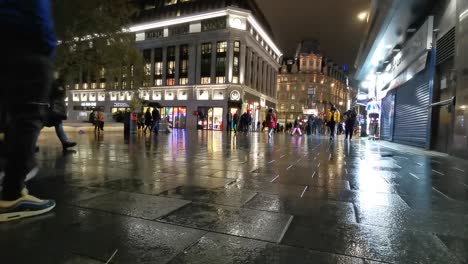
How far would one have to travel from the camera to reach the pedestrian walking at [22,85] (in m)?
2.27

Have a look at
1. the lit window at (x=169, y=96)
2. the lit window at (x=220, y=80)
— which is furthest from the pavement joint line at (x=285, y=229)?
the lit window at (x=169, y=96)

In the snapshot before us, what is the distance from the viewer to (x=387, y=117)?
817 inches

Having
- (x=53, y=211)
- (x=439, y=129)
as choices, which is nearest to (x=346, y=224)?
(x=53, y=211)

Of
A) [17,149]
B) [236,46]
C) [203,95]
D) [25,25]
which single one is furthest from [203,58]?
[17,149]

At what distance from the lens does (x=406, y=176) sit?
17.4 ft

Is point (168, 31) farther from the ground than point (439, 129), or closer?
farther from the ground

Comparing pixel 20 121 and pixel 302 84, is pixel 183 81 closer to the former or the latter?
pixel 302 84

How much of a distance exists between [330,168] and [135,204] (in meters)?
4.31

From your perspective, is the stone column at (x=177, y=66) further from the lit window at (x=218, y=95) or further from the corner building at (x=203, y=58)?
the lit window at (x=218, y=95)

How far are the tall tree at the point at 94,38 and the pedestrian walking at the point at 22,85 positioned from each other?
1086cm

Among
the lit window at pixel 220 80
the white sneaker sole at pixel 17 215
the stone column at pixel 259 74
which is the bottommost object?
the white sneaker sole at pixel 17 215

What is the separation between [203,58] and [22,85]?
5217 centimetres

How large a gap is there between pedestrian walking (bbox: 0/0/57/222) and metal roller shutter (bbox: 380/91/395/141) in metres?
19.5

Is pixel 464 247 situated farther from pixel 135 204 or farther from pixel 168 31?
pixel 168 31
